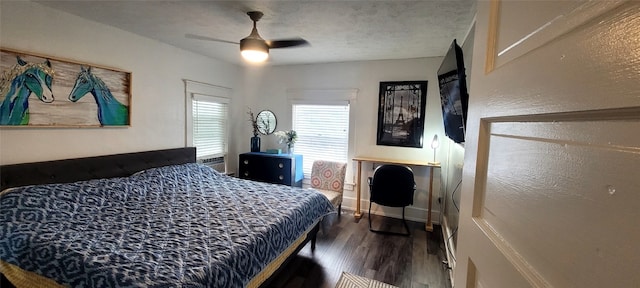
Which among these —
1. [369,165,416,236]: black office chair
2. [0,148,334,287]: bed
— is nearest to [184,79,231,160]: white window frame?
[0,148,334,287]: bed

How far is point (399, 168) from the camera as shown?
133 inches

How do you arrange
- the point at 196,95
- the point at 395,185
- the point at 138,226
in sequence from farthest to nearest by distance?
the point at 196,95 < the point at 395,185 < the point at 138,226

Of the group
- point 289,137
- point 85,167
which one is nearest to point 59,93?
point 85,167

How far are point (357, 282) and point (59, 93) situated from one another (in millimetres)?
3179

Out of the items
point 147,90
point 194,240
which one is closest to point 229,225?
point 194,240

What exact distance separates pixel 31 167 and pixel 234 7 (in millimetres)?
2147

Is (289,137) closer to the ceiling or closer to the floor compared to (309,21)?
closer to the floor

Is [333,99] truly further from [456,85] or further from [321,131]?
[456,85]

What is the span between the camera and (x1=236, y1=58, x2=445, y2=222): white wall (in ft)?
12.5

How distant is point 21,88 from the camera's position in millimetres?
2201

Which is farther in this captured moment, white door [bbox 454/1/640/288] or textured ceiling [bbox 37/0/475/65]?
textured ceiling [bbox 37/0/475/65]

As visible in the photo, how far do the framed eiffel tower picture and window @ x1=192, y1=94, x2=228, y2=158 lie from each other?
99.8 inches

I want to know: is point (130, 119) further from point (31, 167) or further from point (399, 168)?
point (399, 168)

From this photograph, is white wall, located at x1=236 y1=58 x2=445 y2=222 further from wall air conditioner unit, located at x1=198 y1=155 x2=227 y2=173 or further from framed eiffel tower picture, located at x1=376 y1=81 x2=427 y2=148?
wall air conditioner unit, located at x1=198 y1=155 x2=227 y2=173
